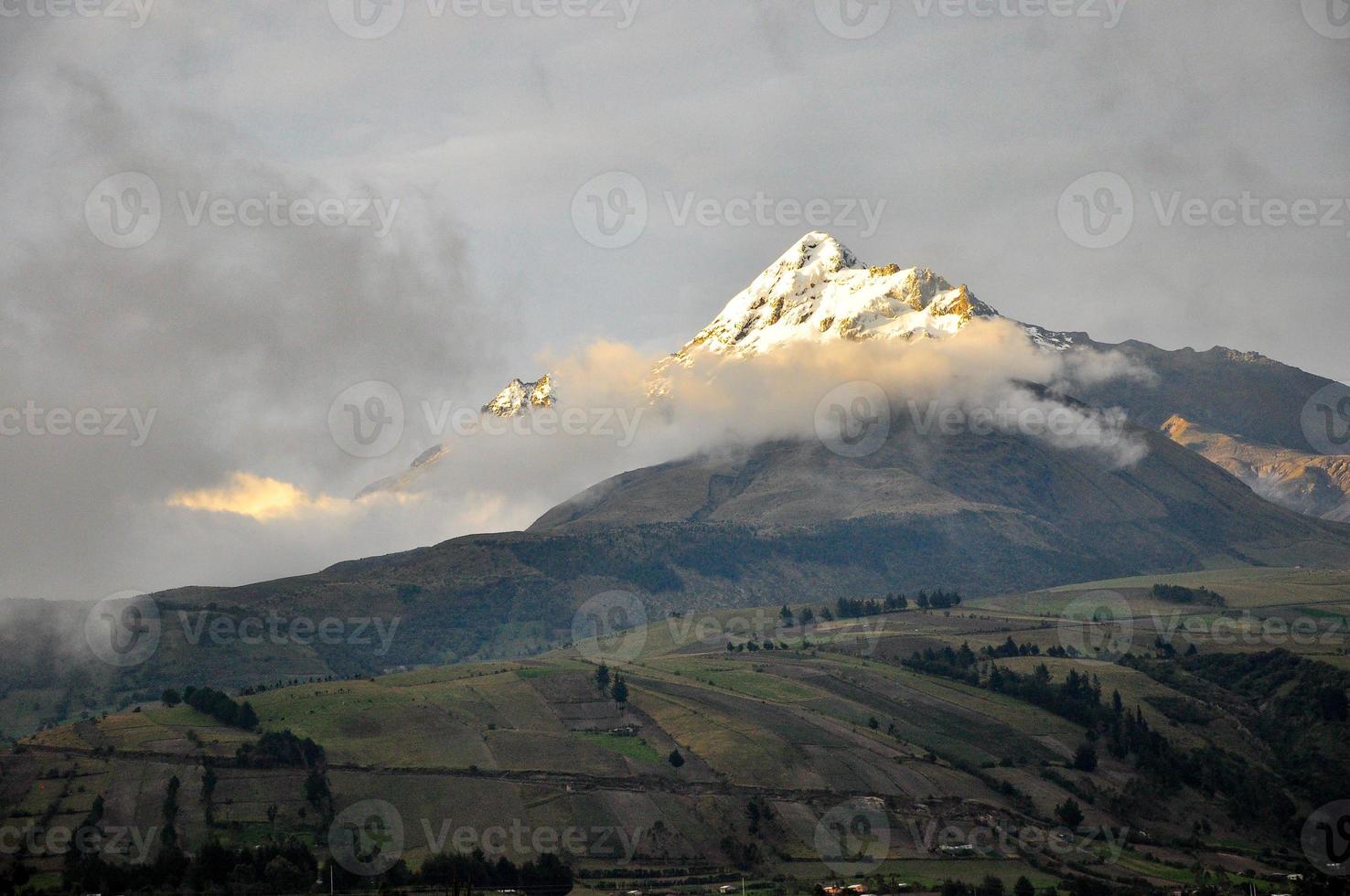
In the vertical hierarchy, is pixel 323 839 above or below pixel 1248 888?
above

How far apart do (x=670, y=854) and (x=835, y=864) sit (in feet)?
75.2

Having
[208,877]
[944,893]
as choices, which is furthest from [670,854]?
[208,877]

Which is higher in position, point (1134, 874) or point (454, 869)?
point (454, 869)

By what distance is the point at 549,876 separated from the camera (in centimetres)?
18100

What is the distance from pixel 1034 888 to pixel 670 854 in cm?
4888

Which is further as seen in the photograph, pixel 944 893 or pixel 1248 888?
pixel 1248 888

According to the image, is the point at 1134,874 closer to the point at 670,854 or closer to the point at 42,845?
the point at 670,854

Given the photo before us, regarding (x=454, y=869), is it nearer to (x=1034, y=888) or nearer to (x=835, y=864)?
(x=835, y=864)

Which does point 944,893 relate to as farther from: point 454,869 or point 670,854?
point 454,869

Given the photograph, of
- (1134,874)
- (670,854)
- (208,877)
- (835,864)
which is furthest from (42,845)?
(1134,874)

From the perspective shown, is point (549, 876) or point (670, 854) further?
point (670, 854)

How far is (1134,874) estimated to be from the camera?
652ft

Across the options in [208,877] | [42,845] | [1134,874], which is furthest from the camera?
[1134,874]

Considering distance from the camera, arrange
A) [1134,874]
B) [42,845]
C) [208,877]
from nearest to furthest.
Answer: [208,877], [42,845], [1134,874]
